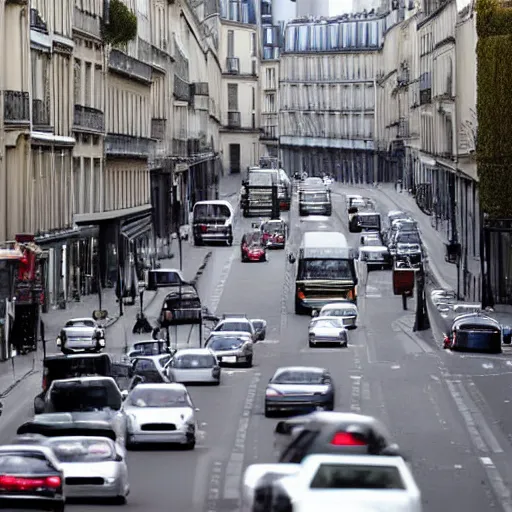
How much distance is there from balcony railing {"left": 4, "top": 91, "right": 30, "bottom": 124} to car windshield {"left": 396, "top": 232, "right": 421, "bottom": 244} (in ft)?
132

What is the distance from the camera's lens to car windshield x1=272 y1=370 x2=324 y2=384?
43.5 m

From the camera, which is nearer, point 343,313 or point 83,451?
point 83,451

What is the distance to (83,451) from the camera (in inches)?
1163

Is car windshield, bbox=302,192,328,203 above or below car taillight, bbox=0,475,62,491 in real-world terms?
above

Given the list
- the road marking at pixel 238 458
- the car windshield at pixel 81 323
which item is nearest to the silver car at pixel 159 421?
the road marking at pixel 238 458

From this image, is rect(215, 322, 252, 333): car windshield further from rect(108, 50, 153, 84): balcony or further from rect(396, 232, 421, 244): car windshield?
rect(396, 232, 421, 244): car windshield

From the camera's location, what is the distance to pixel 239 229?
118 meters

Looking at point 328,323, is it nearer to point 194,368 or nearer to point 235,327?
point 235,327

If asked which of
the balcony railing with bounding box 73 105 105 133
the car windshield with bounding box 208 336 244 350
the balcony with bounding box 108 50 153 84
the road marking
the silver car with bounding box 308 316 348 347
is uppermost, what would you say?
the balcony with bounding box 108 50 153 84

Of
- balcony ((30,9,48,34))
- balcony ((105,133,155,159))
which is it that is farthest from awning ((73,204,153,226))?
balcony ((30,9,48,34))

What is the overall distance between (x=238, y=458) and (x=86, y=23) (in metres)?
48.1

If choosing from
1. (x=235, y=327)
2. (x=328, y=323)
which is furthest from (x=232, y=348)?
(x=328, y=323)

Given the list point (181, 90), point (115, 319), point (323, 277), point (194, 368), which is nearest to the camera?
point (194, 368)

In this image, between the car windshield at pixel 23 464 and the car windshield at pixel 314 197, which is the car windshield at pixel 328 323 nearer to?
the car windshield at pixel 23 464
